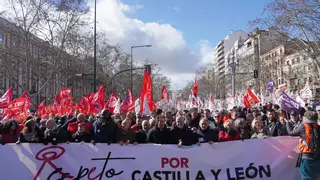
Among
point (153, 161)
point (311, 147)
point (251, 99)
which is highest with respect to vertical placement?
point (251, 99)

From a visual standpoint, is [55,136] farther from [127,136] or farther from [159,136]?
[159,136]

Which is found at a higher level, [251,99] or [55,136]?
[251,99]

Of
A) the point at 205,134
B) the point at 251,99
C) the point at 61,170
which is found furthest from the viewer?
the point at 251,99

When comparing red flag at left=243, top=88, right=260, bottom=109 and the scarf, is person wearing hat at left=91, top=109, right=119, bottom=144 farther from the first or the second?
red flag at left=243, top=88, right=260, bottom=109

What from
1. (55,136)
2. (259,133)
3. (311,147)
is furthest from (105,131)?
(311,147)

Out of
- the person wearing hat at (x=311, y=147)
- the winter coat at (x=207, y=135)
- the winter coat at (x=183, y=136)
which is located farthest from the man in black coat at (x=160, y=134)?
the person wearing hat at (x=311, y=147)

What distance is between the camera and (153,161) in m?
6.32

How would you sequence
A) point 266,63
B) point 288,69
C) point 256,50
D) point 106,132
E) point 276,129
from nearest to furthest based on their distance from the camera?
point 106,132 → point 276,129 → point 266,63 → point 288,69 → point 256,50

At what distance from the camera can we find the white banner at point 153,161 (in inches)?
242

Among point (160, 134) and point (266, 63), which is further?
point (266, 63)

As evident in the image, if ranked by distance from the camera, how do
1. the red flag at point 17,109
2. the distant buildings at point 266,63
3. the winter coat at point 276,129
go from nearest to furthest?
1. the winter coat at point 276,129
2. the red flag at point 17,109
3. the distant buildings at point 266,63

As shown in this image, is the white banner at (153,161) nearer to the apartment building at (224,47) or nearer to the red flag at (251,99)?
the red flag at (251,99)

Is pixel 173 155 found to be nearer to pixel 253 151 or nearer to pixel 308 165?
pixel 253 151

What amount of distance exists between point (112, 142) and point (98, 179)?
880mm
